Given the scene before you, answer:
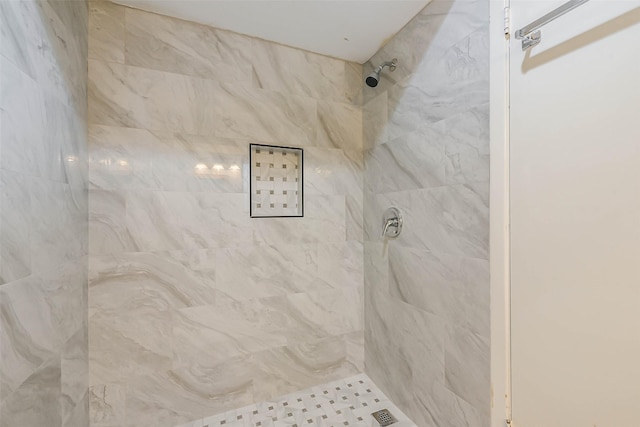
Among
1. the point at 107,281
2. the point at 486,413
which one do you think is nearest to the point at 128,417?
the point at 107,281

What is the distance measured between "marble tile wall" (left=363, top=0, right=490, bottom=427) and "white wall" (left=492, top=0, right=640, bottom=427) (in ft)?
0.42

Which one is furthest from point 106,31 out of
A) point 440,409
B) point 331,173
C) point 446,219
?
point 440,409

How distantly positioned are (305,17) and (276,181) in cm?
87

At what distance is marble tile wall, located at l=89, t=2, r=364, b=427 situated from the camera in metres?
1.26

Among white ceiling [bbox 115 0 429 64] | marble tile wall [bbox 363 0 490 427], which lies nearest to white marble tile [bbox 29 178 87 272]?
white ceiling [bbox 115 0 429 64]

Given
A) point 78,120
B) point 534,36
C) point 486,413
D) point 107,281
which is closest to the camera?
point 534,36

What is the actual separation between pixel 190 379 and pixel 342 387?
0.89 m

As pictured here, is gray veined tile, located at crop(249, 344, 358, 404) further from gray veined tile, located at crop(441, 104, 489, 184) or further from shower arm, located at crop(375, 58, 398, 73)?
shower arm, located at crop(375, 58, 398, 73)

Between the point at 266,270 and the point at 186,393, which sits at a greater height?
the point at 266,270

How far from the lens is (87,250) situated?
1.21m

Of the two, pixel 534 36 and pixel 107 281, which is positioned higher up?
pixel 534 36

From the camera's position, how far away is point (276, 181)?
5.27 feet

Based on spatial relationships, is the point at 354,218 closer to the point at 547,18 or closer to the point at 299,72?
the point at 299,72

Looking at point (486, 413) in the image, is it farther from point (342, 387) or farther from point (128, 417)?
point (128, 417)
